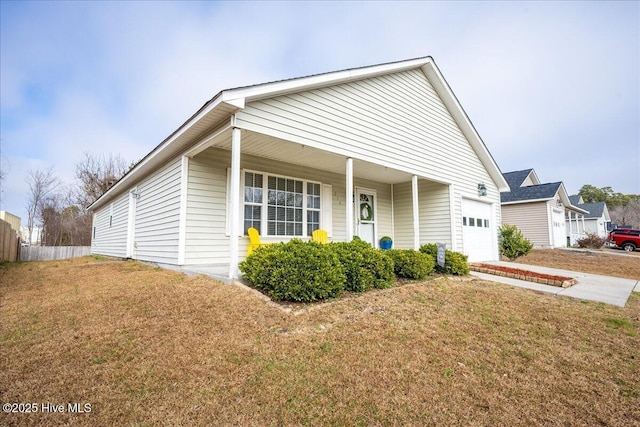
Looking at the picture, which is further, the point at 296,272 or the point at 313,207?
the point at 313,207

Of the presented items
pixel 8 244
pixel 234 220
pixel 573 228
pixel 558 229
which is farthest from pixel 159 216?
pixel 573 228

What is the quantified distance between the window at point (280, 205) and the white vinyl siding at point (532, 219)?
699 inches

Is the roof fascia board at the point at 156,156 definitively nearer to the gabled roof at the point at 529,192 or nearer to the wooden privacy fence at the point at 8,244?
the wooden privacy fence at the point at 8,244

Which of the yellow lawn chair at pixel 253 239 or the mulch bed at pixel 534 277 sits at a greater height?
the yellow lawn chair at pixel 253 239

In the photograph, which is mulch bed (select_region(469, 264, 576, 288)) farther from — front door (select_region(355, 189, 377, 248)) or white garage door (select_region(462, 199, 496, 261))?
front door (select_region(355, 189, 377, 248))

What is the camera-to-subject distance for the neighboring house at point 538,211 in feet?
62.4

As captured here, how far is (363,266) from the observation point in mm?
5410

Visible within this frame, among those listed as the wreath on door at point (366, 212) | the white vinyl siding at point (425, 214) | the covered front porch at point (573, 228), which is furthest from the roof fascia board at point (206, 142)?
the covered front porch at point (573, 228)

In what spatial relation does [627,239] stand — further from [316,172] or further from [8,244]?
[8,244]

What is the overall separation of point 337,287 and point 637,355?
138 inches

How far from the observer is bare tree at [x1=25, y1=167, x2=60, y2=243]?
69.3ft

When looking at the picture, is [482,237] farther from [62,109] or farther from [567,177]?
[567,177]

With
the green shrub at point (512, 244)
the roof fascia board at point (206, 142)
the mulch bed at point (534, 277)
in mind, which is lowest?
the mulch bed at point (534, 277)

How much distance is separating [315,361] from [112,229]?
13.9 metres
